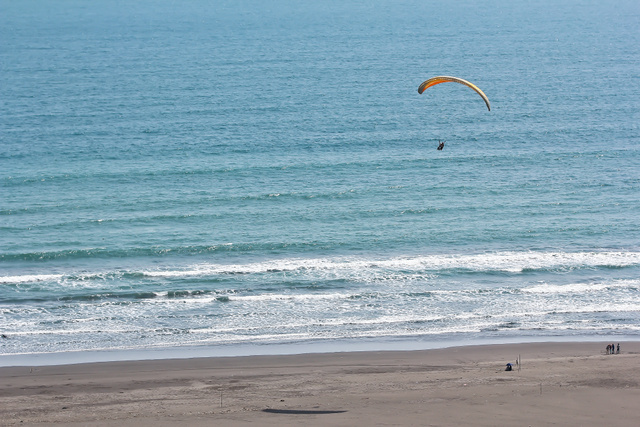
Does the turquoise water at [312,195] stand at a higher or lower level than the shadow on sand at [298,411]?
higher

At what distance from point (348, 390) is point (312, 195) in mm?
25397

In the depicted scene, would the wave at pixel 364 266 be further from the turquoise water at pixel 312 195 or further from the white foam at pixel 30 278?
the turquoise water at pixel 312 195

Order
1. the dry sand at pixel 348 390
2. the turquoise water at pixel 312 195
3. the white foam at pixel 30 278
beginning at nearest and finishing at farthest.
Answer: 1. the dry sand at pixel 348 390
2. the turquoise water at pixel 312 195
3. the white foam at pixel 30 278

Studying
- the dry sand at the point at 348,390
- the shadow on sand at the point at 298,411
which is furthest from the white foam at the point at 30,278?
the shadow on sand at the point at 298,411

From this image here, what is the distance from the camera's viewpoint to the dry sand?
78.3 feet

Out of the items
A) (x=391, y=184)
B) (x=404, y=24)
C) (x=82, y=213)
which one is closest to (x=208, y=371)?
(x=82, y=213)

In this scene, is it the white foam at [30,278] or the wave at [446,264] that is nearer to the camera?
the white foam at [30,278]

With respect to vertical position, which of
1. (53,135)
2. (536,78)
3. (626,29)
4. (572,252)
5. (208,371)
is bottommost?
(208,371)

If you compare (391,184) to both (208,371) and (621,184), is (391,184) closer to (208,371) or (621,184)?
(621,184)

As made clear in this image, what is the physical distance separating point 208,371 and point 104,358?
16.3 ft

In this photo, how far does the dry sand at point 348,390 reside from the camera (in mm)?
23859

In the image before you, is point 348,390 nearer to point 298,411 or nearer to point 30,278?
point 298,411

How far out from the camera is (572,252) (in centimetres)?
4259

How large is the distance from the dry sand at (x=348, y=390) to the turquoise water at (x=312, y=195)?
247cm
